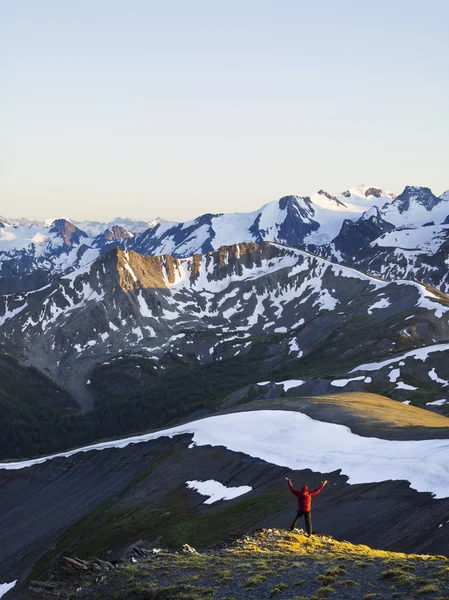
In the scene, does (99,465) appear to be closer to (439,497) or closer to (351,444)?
(351,444)

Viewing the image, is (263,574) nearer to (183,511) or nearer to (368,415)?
(183,511)

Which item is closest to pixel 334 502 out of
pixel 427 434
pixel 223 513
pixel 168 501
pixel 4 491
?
pixel 223 513

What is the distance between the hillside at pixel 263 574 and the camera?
26562 mm

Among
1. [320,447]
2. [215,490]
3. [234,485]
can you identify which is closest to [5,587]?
[215,490]

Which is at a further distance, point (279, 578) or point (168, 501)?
point (168, 501)

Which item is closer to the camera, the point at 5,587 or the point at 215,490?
the point at 215,490

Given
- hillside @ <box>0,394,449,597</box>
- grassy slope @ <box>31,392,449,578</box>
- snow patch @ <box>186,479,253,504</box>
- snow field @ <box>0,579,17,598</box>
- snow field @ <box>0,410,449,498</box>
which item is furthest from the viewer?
snow field @ <box>0,579,17,598</box>

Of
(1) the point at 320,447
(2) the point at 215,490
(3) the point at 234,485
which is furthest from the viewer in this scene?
(2) the point at 215,490

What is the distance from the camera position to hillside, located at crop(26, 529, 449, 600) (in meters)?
26.6

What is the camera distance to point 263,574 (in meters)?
30.0

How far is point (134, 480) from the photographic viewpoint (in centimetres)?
9069

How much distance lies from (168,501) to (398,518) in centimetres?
3702

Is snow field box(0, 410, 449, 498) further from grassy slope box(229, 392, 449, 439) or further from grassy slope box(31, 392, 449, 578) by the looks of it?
grassy slope box(31, 392, 449, 578)

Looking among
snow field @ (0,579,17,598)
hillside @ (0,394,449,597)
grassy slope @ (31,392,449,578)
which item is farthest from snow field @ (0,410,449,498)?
snow field @ (0,579,17,598)
